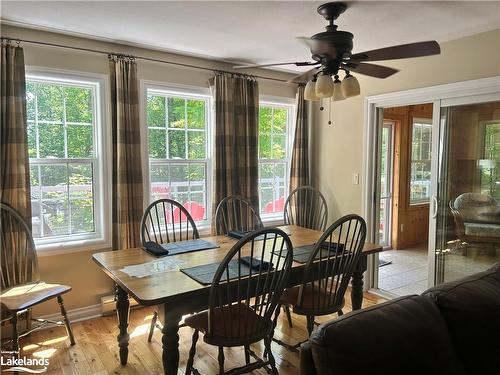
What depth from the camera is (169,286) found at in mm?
1856

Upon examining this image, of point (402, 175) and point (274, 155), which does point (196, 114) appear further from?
point (402, 175)

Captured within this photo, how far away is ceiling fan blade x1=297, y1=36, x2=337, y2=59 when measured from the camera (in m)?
2.05

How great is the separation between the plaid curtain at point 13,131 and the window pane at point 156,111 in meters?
1.06

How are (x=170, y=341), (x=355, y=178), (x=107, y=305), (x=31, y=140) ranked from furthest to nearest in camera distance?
(x=355, y=178)
(x=107, y=305)
(x=31, y=140)
(x=170, y=341)

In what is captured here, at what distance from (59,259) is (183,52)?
220cm

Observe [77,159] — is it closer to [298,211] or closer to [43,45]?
[43,45]

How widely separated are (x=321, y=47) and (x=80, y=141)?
222 centimetres

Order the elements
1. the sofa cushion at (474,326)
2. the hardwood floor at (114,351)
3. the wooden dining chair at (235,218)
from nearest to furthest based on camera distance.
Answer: the sofa cushion at (474,326)
the hardwood floor at (114,351)
the wooden dining chair at (235,218)

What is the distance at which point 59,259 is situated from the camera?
304cm

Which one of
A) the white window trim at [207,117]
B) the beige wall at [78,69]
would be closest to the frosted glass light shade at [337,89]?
the white window trim at [207,117]

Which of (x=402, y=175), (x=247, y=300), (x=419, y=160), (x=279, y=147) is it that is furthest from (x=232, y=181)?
(x=419, y=160)

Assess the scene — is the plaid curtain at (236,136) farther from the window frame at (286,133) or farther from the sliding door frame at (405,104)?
the sliding door frame at (405,104)

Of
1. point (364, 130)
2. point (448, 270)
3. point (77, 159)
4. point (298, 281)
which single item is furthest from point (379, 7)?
point (77, 159)

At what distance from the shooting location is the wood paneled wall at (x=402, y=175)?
5.40 m
